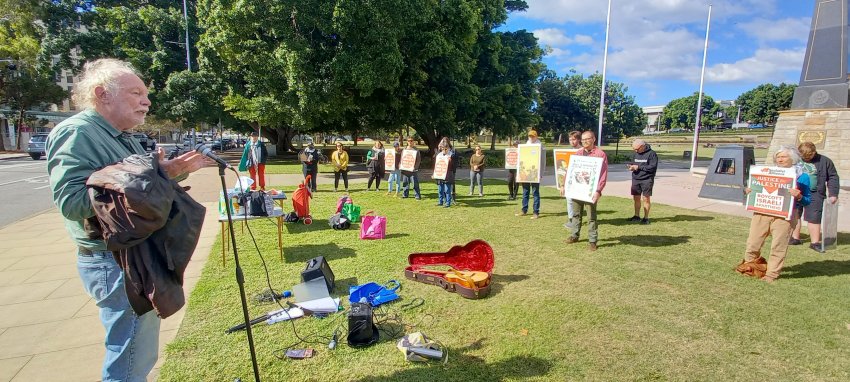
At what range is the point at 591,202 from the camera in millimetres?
6656

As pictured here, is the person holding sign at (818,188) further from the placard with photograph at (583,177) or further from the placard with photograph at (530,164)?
the placard with photograph at (530,164)

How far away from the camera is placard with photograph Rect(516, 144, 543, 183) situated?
9.73 meters

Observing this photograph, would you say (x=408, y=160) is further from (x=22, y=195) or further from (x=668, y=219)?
(x=22, y=195)

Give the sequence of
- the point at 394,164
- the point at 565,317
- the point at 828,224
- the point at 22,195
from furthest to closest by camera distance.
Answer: the point at 394,164 → the point at 22,195 → the point at 828,224 → the point at 565,317

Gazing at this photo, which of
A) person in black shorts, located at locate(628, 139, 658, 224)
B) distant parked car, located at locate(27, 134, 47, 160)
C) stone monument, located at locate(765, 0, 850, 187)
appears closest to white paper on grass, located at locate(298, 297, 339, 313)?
person in black shorts, located at locate(628, 139, 658, 224)

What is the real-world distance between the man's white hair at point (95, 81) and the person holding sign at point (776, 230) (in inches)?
285

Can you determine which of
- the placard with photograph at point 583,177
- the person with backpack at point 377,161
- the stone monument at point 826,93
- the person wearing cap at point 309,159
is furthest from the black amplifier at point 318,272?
the stone monument at point 826,93

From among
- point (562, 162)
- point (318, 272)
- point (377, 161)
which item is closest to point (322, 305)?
point (318, 272)

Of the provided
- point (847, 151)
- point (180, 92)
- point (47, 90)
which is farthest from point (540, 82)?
point (47, 90)

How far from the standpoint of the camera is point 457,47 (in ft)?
65.7

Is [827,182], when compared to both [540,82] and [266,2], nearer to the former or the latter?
[266,2]

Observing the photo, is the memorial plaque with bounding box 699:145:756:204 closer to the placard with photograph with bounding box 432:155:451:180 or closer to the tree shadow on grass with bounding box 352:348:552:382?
the placard with photograph with bounding box 432:155:451:180

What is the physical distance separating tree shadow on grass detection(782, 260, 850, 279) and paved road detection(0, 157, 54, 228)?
594 inches

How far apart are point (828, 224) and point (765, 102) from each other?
9658cm
